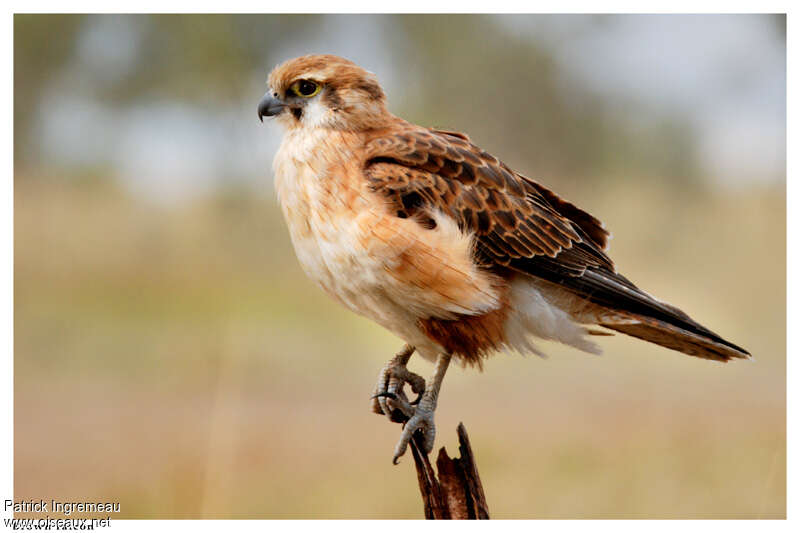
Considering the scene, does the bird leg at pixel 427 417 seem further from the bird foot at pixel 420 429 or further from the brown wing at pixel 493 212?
the brown wing at pixel 493 212

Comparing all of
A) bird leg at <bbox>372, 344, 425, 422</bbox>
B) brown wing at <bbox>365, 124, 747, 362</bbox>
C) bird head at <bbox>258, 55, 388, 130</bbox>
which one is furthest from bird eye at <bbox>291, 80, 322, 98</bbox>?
bird leg at <bbox>372, 344, 425, 422</bbox>

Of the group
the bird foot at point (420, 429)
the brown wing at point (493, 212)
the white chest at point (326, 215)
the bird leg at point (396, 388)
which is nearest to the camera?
the white chest at point (326, 215)

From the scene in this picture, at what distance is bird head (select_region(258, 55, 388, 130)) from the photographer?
262 cm

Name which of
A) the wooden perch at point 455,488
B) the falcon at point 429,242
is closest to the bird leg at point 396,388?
the falcon at point 429,242

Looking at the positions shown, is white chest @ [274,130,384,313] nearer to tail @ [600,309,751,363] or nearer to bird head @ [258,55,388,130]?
bird head @ [258,55,388,130]

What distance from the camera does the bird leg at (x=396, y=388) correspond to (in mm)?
2855

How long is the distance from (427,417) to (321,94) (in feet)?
3.91

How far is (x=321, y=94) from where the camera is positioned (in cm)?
265

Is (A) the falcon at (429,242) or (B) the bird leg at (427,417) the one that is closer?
(A) the falcon at (429,242)

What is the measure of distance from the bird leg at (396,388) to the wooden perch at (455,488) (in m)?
0.27

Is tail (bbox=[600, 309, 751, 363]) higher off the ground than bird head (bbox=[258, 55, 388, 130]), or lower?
lower

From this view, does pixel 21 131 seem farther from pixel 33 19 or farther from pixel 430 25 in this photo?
pixel 430 25

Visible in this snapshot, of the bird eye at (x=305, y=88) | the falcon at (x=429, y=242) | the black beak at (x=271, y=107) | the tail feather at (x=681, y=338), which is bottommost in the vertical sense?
the tail feather at (x=681, y=338)

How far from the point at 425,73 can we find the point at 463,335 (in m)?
1.48
